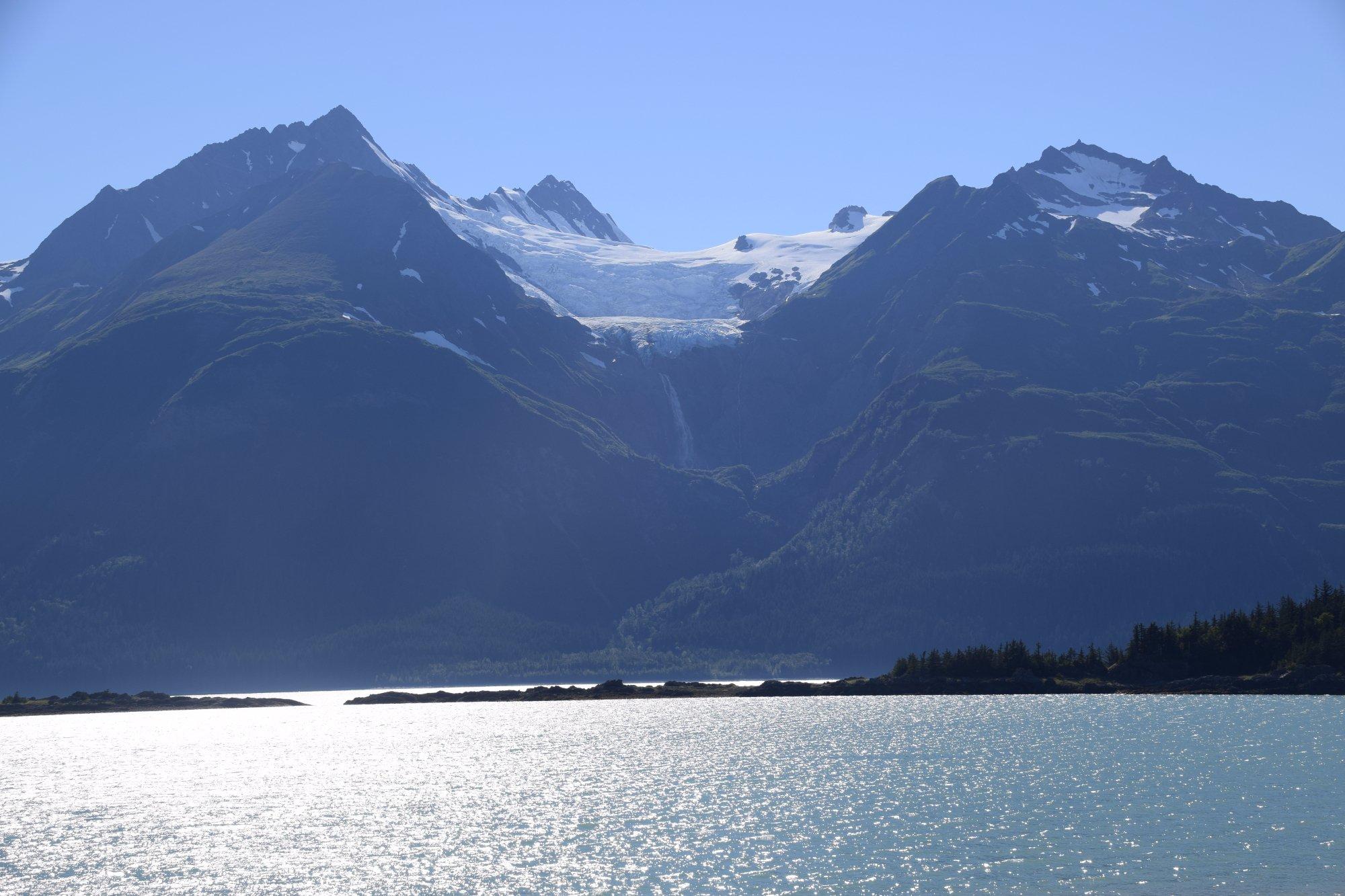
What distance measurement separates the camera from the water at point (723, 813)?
258ft

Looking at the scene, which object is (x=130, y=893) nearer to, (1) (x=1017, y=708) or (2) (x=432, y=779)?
(2) (x=432, y=779)

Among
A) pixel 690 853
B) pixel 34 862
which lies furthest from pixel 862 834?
pixel 34 862

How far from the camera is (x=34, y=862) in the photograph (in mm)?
89125

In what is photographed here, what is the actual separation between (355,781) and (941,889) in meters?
75.2

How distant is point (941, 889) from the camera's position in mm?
72375

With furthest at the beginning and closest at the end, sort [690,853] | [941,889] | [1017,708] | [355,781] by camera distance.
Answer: [1017,708], [355,781], [690,853], [941,889]

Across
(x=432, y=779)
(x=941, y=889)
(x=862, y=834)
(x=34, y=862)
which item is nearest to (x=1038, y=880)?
(x=941, y=889)

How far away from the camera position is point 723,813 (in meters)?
101

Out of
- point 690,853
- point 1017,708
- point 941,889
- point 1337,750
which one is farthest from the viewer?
point 1017,708

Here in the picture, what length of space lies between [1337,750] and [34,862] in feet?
345

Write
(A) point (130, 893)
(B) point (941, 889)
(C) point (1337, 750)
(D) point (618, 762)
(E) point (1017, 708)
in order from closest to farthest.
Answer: (B) point (941, 889), (A) point (130, 893), (C) point (1337, 750), (D) point (618, 762), (E) point (1017, 708)

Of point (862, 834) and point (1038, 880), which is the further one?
point (862, 834)

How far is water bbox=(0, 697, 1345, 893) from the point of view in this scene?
7875 cm

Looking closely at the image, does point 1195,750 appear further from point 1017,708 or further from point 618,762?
point 1017,708
